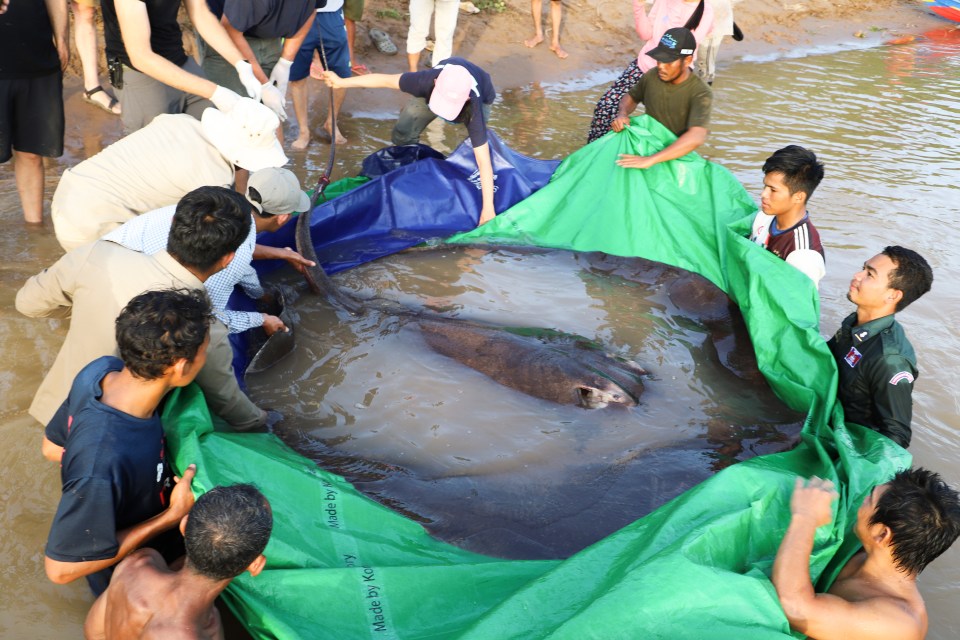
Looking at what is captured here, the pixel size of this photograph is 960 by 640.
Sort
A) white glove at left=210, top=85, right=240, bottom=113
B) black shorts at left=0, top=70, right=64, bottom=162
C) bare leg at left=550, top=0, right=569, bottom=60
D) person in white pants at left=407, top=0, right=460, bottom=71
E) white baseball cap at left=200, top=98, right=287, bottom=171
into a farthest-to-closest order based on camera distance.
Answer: bare leg at left=550, top=0, right=569, bottom=60
person in white pants at left=407, top=0, right=460, bottom=71
black shorts at left=0, top=70, right=64, bottom=162
white glove at left=210, top=85, right=240, bottom=113
white baseball cap at left=200, top=98, right=287, bottom=171

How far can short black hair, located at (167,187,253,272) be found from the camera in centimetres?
292

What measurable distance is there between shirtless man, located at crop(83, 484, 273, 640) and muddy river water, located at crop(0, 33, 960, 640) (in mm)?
549

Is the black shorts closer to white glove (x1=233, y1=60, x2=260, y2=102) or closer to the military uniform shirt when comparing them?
white glove (x1=233, y1=60, x2=260, y2=102)

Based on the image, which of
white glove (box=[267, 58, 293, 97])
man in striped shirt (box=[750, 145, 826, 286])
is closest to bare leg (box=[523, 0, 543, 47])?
white glove (box=[267, 58, 293, 97])

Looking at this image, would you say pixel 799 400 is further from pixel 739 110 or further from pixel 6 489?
pixel 739 110

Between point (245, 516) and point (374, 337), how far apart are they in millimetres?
2427

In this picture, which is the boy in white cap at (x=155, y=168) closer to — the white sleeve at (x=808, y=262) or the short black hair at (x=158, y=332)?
the short black hair at (x=158, y=332)

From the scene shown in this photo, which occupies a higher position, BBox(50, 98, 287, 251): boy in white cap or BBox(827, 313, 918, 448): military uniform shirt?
BBox(50, 98, 287, 251): boy in white cap

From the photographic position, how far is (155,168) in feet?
12.7

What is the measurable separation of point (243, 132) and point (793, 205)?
2.99 m

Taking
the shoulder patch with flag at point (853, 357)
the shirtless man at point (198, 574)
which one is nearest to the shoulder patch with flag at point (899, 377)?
the shoulder patch with flag at point (853, 357)

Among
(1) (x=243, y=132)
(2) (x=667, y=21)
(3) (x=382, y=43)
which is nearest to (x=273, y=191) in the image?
(1) (x=243, y=132)

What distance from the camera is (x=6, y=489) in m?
3.14

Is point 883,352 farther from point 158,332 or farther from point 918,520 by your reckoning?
point 158,332
